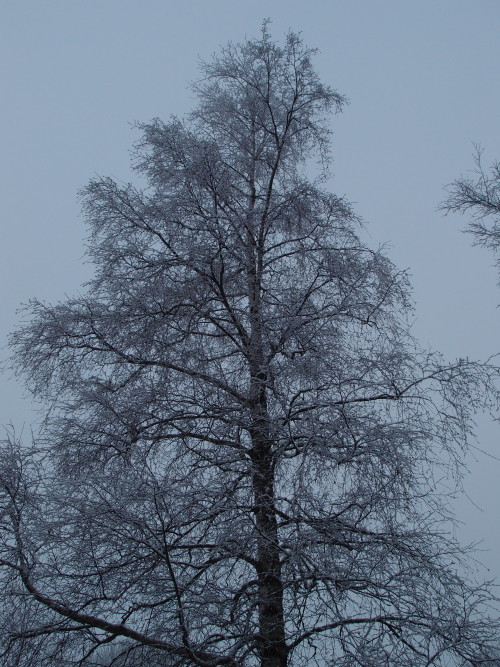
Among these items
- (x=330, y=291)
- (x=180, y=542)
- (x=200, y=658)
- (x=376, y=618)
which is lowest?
(x=200, y=658)

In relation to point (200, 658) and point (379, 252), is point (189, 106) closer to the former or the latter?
point (379, 252)

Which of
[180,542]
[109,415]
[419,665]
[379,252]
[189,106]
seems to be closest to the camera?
[419,665]

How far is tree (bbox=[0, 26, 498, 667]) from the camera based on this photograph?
207 inches

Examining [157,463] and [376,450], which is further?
[157,463]

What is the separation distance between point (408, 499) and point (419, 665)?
1175 mm

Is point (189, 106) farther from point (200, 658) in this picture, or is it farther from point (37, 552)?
point (200, 658)

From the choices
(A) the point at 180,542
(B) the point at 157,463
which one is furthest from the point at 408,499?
(B) the point at 157,463

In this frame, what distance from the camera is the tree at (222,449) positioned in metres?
5.27

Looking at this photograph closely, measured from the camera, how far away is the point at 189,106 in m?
9.70

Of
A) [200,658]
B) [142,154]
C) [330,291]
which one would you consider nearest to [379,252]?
[330,291]

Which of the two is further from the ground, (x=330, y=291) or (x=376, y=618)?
(x=330, y=291)

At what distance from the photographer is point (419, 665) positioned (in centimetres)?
509

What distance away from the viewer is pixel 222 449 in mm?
6391

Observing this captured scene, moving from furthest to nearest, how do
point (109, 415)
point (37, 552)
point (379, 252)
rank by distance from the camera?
point (379, 252) → point (109, 415) → point (37, 552)
